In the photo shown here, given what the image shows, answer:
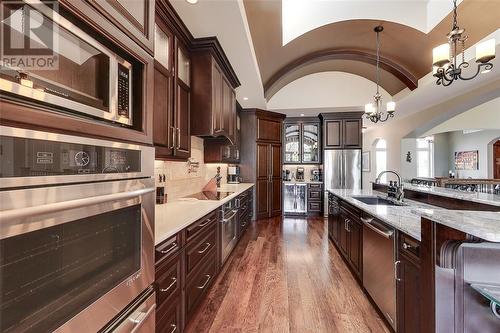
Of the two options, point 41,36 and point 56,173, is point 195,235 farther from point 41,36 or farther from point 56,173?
Answer: point 41,36

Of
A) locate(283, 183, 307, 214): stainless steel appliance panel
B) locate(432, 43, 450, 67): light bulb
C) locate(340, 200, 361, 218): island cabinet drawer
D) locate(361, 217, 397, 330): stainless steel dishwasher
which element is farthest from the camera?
locate(283, 183, 307, 214): stainless steel appliance panel

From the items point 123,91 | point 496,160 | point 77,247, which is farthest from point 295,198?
point 496,160

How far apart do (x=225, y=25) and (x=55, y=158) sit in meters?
2.19

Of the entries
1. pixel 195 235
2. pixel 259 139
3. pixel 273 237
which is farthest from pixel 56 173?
pixel 259 139

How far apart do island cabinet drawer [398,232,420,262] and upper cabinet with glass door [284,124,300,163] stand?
490 centimetres

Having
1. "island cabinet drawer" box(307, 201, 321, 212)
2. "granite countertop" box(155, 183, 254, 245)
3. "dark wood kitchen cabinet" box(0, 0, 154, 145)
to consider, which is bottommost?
"island cabinet drawer" box(307, 201, 321, 212)

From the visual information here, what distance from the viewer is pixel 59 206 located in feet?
2.13

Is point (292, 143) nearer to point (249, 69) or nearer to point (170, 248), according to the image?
point (249, 69)

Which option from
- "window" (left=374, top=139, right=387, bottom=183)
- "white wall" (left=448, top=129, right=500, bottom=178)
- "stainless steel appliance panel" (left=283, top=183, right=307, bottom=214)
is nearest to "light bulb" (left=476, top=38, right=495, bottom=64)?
"stainless steel appliance panel" (left=283, top=183, right=307, bottom=214)

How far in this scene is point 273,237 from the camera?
4.21 metres

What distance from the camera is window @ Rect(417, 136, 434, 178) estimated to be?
1066cm

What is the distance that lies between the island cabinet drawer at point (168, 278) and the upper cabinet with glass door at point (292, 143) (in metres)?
5.24

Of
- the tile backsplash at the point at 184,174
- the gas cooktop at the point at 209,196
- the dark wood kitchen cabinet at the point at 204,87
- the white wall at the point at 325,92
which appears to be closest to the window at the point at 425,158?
the white wall at the point at 325,92

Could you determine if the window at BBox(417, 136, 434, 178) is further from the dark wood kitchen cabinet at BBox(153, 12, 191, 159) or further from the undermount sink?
the dark wood kitchen cabinet at BBox(153, 12, 191, 159)
